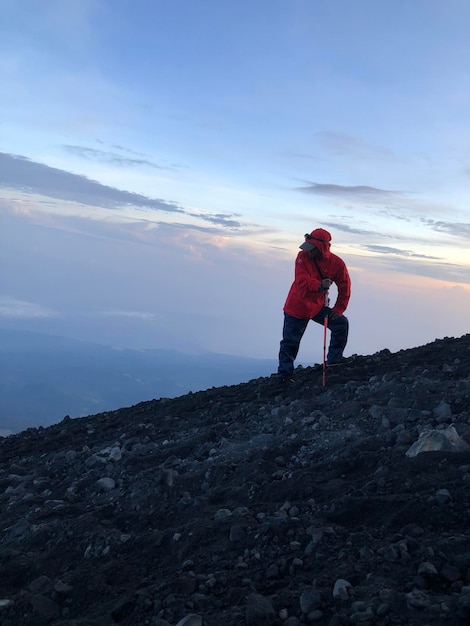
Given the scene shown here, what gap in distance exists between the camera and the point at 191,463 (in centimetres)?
670

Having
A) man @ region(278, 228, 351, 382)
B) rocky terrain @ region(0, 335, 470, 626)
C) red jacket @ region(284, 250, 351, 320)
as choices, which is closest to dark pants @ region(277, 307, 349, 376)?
man @ region(278, 228, 351, 382)

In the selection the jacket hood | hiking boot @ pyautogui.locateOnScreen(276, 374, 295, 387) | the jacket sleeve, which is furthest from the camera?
the jacket sleeve

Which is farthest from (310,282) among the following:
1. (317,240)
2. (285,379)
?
(285,379)

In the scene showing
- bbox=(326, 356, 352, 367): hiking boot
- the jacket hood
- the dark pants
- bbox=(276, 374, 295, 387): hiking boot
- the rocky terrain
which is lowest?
the rocky terrain

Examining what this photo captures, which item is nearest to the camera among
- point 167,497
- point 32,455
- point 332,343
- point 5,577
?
point 5,577

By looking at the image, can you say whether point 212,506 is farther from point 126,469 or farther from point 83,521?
point 126,469

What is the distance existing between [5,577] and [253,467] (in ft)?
8.88

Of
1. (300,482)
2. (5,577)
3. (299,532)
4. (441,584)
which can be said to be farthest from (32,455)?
(441,584)

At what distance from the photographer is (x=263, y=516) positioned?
185 inches

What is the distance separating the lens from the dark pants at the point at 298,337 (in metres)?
10.3

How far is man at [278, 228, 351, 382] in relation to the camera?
1000cm

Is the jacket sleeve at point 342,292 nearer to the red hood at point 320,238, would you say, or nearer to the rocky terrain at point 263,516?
the red hood at point 320,238

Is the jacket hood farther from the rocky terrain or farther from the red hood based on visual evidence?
the rocky terrain

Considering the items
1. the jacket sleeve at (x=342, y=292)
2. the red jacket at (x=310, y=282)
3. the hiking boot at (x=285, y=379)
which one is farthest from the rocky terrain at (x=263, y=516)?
the jacket sleeve at (x=342, y=292)
